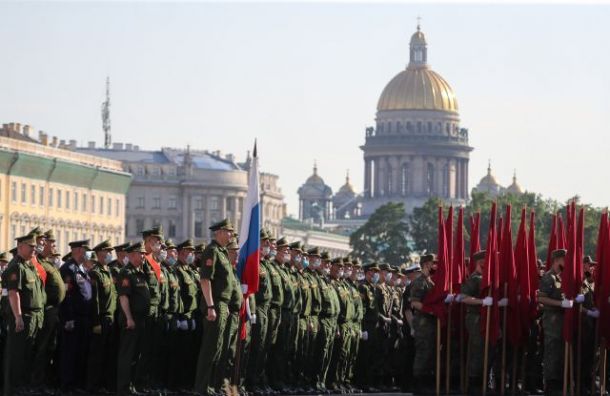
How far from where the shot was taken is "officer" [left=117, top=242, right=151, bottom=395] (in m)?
28.8

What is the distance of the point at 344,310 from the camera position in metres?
34.4

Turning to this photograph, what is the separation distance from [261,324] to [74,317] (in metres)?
2.45

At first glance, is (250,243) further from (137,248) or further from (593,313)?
(593,313)

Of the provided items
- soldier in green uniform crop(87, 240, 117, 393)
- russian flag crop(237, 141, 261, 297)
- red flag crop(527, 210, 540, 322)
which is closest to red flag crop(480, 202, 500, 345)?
red flag crop(527, 210, 540, 322)

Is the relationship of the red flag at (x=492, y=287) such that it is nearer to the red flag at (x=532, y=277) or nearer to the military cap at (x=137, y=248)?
the red flag at (x=532, y=277)

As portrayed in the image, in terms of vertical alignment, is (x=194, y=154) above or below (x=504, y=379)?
above

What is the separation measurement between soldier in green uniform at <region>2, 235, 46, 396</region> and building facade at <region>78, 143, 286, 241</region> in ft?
490

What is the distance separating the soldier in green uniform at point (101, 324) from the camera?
97.8 ft

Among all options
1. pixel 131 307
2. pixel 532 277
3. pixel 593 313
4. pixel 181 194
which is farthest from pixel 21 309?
pixel 181 194

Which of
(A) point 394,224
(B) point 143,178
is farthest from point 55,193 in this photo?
(B) point 143,178

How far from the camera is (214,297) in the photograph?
27781mm

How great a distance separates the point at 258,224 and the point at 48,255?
8.59ft

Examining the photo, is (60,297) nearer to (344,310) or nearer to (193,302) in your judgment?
(193,302)

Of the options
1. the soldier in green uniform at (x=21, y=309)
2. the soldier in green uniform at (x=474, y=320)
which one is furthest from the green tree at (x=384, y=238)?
the soldier in green uniform at (x=21, y=309)
